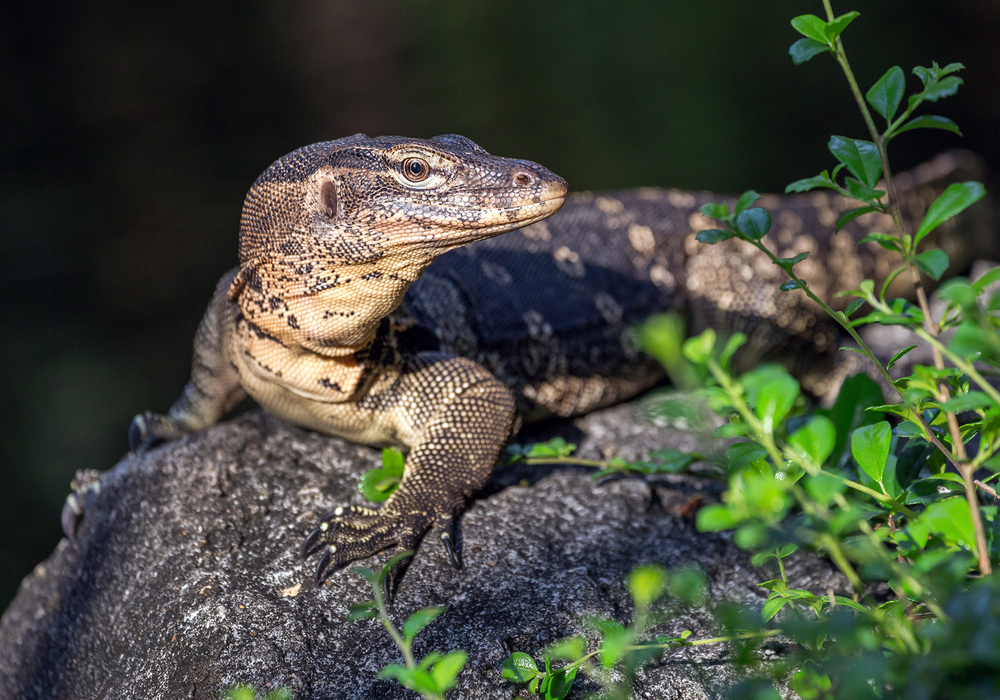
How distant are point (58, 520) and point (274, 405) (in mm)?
5899

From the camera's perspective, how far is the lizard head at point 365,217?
2.88 metres

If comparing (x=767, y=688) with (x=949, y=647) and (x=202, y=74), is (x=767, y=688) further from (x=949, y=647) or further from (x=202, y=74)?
(x=202, y=74)

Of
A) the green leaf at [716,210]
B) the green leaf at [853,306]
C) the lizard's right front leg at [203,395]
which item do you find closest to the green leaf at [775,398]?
the green leaf at [853,306]

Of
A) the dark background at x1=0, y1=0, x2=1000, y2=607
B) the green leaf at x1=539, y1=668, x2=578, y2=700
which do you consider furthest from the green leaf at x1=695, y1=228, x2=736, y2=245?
the dark background at x1=0, y1=0, x2=1000, y2=607

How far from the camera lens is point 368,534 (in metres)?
2.98

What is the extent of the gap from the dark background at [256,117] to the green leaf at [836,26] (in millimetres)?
7936

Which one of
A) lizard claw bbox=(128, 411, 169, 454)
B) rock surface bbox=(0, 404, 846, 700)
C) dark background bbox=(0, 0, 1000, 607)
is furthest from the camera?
dark background bbox=(0, 0, 1000, 607)

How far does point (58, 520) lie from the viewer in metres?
8.08

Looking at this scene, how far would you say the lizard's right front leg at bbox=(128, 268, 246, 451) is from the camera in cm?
388

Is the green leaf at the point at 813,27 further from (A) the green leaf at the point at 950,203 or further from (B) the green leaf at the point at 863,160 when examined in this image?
(A) the green leaf at the point at 950,203

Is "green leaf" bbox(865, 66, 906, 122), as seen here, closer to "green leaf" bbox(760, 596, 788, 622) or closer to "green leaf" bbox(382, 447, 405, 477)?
"green leaf" bbox(760, 596, 788, 622)

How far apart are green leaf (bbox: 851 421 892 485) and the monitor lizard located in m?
1.34

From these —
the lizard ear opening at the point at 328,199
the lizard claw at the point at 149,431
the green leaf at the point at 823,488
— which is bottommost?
the lizard claw at the point at 149,431

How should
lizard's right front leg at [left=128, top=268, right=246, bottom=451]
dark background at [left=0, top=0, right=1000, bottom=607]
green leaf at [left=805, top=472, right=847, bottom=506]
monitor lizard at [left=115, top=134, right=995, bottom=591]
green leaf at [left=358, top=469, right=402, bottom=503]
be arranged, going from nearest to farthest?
1. green leaf at [left=805, top=472, right=847, bottom=506]
2. monitor lizard at [left=115, top=134, right=995, bottom=591]
3. green leaf at [left=358, top=469, right=402, bottom=503]
4. lizard's right front leg at [left=128, top=268, right=246, bottom=451]
5. dark background at [left=0, top=0, right=1000, bottom=607]
